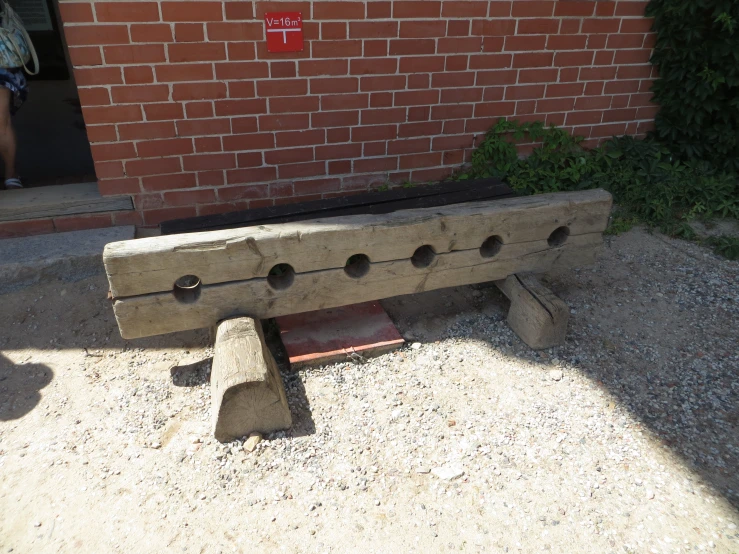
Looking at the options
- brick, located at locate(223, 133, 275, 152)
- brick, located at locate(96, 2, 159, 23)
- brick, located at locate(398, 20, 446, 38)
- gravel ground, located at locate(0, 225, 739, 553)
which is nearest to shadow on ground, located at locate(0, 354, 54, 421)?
gravel ground, located at locate(0, 225, 739, 553)

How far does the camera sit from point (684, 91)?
193 inches

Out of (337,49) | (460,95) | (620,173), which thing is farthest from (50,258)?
(620,173)

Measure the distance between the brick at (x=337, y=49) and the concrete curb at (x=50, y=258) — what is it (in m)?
1.85

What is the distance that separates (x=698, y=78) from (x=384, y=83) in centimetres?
278

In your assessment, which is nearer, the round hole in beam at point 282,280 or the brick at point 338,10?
the round hole in beam at point 282,280

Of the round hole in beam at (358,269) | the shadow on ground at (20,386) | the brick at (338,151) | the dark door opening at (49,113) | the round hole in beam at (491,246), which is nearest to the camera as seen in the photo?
the shadow on ground at (20,386)

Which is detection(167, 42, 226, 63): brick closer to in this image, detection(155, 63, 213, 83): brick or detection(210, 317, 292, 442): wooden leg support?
detection(155, 63, 213, 83): brick

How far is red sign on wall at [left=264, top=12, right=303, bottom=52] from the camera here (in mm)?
3793

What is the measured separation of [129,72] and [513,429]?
3.21 m

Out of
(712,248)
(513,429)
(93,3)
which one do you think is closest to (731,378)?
(513,429)

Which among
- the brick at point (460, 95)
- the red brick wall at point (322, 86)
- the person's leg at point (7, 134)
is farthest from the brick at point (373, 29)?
the person's leg at point (7, 134)

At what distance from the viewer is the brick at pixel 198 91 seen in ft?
12.4

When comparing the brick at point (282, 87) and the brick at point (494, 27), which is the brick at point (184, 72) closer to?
the brick at point (282, 87)

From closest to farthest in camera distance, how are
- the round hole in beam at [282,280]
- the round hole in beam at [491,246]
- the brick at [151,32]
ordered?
the round hole in beam at [282,280]
the round hole in beam at [491,246]
the brick at [151,32]
